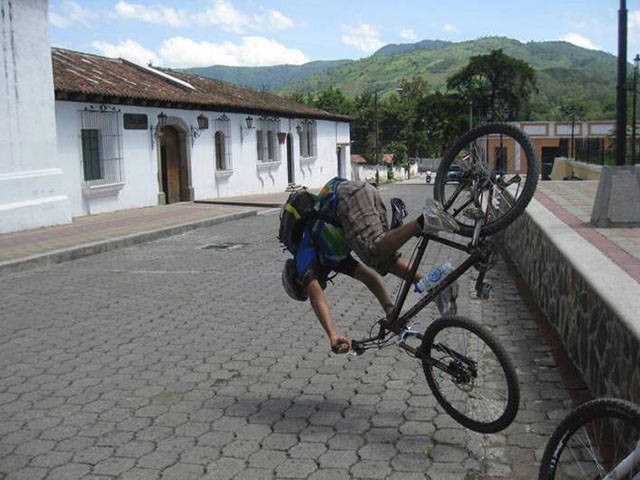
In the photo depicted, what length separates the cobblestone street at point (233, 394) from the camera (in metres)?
3.53

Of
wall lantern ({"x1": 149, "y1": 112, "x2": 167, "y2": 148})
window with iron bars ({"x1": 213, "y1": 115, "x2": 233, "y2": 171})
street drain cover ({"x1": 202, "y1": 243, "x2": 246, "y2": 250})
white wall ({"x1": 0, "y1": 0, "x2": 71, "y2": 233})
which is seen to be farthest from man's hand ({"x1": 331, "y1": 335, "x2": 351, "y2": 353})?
window with iron bars ({"x1": 213, "y1": 115, "x2": 233, "y2": 171})

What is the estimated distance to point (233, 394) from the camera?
456cm

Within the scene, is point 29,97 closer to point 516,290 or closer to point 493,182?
point 516,290

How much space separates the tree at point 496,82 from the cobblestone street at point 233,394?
65.9 m

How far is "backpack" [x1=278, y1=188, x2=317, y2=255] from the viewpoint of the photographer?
4.19 m

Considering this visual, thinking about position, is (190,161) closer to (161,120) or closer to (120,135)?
(161,120)

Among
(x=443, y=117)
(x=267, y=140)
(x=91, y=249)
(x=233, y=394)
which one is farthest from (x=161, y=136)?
(x=443, y=117)

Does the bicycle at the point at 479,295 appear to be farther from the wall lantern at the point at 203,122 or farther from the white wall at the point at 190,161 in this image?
the wall lantern at the point at 203,122

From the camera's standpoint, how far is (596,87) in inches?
5866

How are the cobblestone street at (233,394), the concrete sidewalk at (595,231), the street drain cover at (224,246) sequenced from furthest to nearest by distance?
1. the street drain cover at (224,246)
2. the concrete sidewalk at (595,231)
3. the cobblestone street at (233,394)

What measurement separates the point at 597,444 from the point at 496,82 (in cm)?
7243

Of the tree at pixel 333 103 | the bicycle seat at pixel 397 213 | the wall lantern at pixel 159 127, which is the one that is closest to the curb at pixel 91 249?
the wall lantern at pixel 159 127

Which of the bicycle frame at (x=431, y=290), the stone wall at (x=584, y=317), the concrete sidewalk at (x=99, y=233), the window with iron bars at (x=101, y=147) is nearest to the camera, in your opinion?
the stone wall at (x=584, y=317)

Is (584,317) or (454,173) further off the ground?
(454,173)
